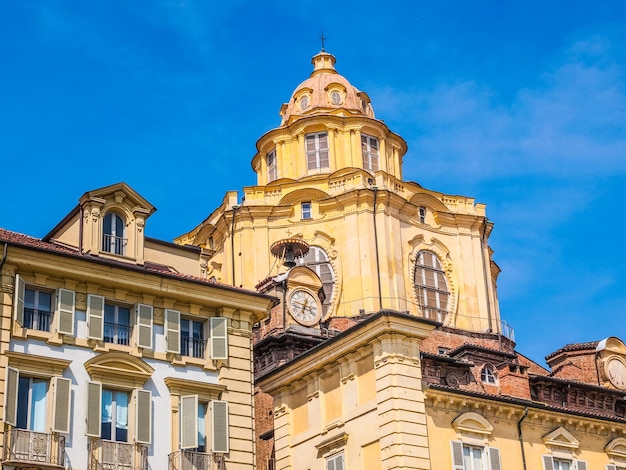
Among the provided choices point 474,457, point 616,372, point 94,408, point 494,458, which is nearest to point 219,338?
point 94,408

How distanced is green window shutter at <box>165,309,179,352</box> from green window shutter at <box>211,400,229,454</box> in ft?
6.34

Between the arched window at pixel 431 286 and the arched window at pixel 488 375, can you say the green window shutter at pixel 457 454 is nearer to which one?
the arched window at pixel 488 375

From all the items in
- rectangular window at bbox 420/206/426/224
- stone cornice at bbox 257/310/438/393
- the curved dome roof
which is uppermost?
the curved dome roof

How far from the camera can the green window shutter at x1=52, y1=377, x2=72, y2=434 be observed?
3192cm

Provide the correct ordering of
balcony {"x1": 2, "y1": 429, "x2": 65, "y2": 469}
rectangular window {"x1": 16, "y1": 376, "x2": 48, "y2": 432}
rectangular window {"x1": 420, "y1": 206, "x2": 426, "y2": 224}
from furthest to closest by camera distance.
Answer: rectangular window {"x1": 420, "y1": 206, "x2": 426, "y2": 224} < rectangular window {"x1": 16, "y1": 376, "x2": 48, "y2": 432} < balcony {"x1": 2, "y1": 429, "x2": 65, "y2": 469}

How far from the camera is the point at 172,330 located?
3541 centimetres

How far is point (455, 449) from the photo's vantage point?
40000mm

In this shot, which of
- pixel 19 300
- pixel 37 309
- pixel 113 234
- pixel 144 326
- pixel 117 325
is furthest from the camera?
pixel 113 234

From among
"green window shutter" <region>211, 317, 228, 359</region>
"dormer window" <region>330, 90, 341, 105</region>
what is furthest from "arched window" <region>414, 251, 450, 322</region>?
"green window shutter" <region>211, 317, 228, 359</region>

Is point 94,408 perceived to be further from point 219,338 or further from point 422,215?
point 422,215

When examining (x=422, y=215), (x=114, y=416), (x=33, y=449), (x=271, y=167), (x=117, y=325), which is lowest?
(x=33, y=449)

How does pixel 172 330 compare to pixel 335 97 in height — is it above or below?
below

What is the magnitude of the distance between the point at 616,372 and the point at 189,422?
96.2ft

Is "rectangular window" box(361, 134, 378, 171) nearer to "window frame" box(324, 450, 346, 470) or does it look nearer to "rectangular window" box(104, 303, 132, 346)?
"window frame" box(324, 450, 346, 470)
